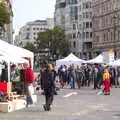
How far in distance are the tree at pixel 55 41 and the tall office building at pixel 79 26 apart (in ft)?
10.9

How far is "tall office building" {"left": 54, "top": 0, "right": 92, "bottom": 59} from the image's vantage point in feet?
500

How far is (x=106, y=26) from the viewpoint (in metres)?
126

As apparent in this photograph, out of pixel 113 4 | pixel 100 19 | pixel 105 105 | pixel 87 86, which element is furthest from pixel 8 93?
pixel 100 19

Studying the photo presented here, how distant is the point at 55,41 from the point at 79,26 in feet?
26.2

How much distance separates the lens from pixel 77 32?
163500mm

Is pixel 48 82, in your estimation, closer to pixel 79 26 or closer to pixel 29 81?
pixel 29 81

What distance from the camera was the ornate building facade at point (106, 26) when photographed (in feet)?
391

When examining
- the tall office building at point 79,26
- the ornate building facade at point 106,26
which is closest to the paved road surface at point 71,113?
the ornate building facade at point 106,26

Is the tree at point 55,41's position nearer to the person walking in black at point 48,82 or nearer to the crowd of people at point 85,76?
the crowd of people at point 85,76

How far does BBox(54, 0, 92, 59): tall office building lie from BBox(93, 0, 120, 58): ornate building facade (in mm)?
11277

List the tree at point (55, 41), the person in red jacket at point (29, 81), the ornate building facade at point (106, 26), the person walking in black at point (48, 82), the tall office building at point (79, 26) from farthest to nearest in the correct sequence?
the tree at point (55, 41), the tall office building at point (79, 26), the ornate building facade at point (106, 26), the person in red jacket at point (29, 81), the person walking in black at point (48, 82)

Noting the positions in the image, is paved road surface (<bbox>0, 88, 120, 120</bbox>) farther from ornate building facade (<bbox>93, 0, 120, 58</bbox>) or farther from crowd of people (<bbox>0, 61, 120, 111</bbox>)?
ornate building facade (<bbox>93, 0, 120, 58</bbox>)

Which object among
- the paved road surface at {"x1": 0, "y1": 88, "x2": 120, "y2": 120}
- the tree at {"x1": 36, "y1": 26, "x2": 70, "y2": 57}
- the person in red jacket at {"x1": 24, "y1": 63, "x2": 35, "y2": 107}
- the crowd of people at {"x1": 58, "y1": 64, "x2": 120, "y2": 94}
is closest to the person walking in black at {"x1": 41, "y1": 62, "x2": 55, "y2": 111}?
the paved road surface at {"x1": 0, "y1": 88, "x2": 120, "y2": 120}

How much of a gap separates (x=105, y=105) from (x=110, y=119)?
624 centimetres
